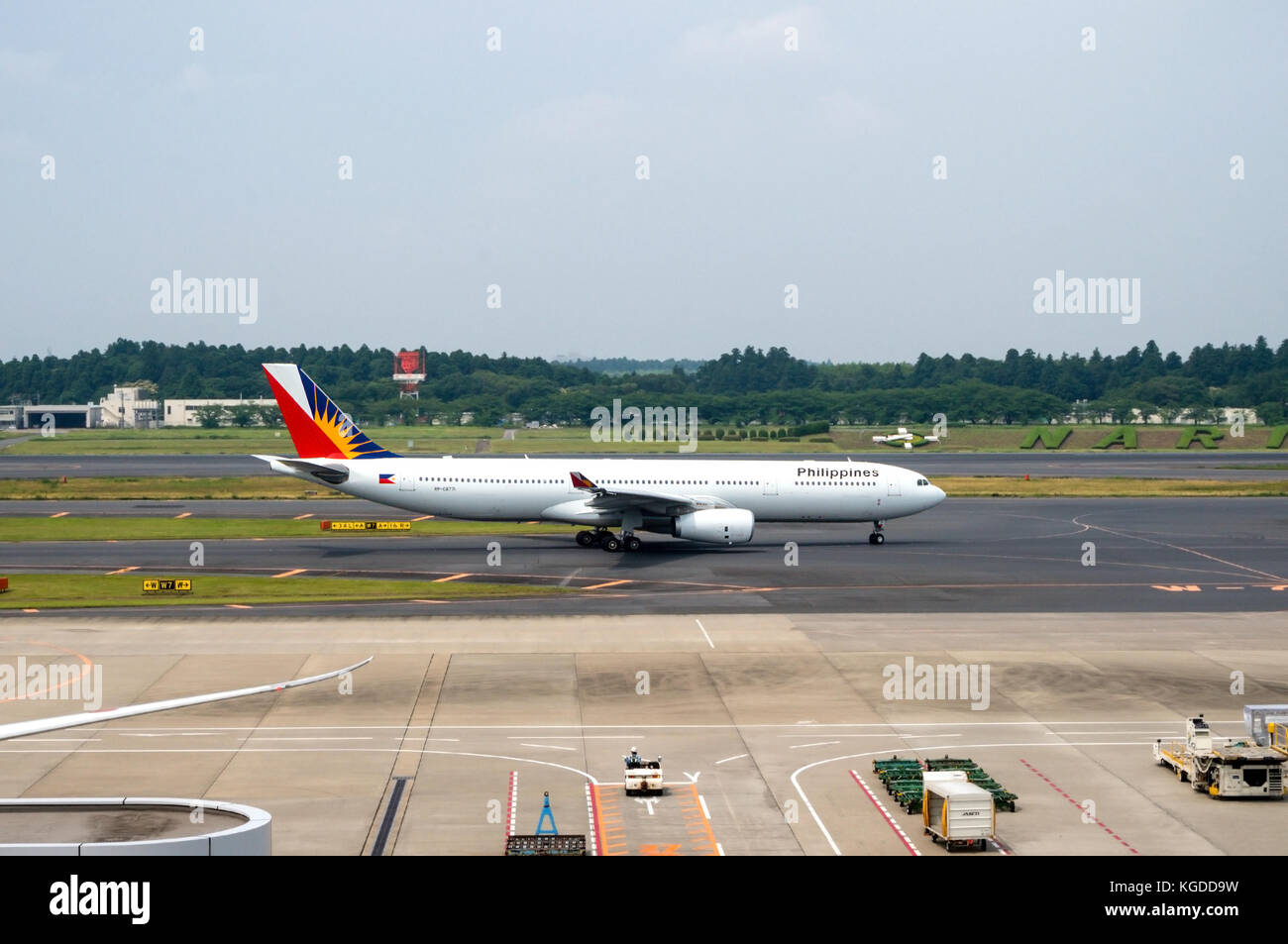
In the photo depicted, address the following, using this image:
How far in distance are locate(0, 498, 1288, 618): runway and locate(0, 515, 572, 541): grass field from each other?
6.37ft

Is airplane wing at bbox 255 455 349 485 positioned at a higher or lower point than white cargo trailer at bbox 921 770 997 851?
higher

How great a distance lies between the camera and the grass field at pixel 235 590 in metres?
47.2

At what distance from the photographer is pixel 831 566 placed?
189 feet

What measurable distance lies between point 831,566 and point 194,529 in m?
38.2

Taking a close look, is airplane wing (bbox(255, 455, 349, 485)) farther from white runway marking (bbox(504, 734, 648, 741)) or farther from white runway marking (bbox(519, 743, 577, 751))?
white runway marking (bbox(519, 743, 577, 751))

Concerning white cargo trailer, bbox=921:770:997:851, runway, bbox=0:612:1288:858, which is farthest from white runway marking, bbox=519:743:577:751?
white cargo trailer, bbox=921:770:997:851

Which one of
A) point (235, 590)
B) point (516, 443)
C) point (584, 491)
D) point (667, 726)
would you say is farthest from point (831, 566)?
point (516, 443)

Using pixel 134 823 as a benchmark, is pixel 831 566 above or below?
below

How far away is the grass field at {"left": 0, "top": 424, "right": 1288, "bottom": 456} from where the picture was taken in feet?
491

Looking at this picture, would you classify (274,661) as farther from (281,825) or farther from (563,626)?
(281,825)

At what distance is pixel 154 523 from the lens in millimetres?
73062

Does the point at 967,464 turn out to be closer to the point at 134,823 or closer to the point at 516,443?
the point at 516,443

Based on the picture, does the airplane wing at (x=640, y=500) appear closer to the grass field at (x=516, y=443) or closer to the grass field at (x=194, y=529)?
the grass field at (x=194, y=529)
